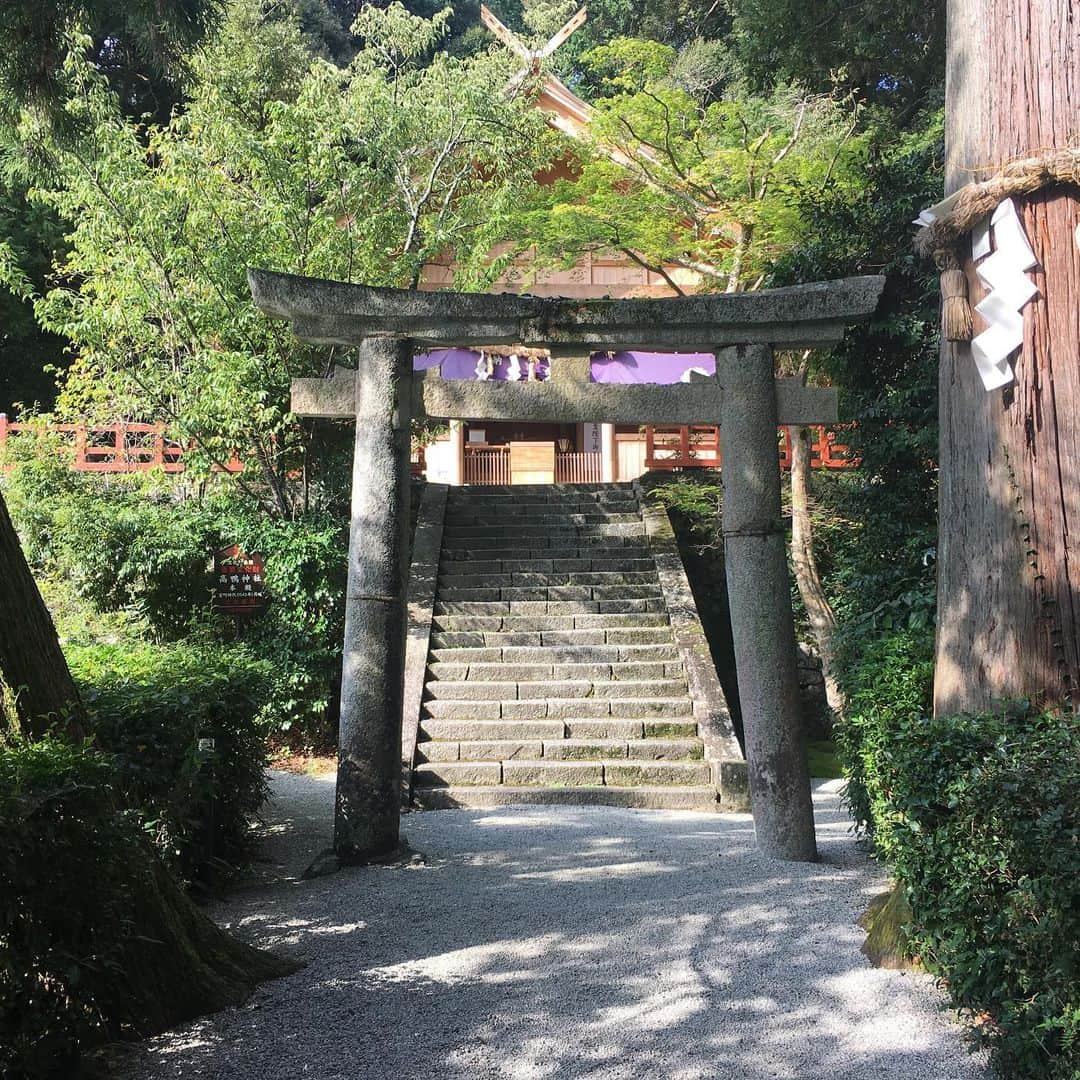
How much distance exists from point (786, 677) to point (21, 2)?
5563 millimetres

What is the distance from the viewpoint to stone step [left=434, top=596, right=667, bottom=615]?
10.8 m

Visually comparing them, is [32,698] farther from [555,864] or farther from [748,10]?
[748,10]

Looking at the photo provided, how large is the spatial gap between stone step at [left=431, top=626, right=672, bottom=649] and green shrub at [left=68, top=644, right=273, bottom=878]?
3701 millimetres

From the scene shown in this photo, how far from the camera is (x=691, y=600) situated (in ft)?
35.3

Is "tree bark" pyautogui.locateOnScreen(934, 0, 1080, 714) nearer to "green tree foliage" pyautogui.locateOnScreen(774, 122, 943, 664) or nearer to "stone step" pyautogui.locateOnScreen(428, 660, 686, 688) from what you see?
"green tree foliage" pyautogui.locateOnScreen(774, 122, 943, 664)

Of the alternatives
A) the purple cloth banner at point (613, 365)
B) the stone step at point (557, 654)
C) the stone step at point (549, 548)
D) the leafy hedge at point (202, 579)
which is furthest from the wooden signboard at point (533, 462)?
the stone step at point (557, 654)

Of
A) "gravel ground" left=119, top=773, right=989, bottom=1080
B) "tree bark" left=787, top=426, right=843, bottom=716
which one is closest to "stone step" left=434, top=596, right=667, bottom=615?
"tree bark" left=787, top=426, right=843, bottom=716

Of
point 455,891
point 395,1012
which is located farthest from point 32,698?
point 455,891

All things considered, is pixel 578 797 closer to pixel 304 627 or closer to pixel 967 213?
pixel 304 627

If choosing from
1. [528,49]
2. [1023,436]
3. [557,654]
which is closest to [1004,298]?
[1023,436]

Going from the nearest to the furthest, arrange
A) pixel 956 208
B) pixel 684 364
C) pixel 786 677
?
1. pixel 956 208
2. pixel 786 677
3. pixel 684 364

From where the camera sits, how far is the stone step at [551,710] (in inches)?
368

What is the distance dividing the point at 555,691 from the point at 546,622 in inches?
45.7

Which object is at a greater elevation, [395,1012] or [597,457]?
[597,457]
